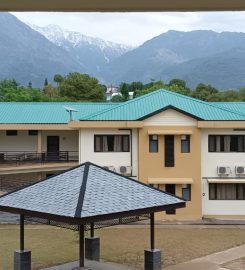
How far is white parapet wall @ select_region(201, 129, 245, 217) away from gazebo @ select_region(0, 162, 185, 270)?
9.28 meters

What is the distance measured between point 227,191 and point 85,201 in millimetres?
12023

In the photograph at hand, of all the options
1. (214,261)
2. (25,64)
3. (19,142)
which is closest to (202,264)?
(214,261)

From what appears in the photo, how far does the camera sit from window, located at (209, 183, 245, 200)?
21156 millimetres

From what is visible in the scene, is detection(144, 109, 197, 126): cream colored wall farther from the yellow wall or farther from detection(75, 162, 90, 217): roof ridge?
detection(75, 162, 90, 217): roof ridge

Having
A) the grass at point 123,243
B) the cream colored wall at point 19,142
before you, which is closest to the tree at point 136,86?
the cream colored wall at point 19,142

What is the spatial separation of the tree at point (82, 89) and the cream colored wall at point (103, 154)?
2919 centimetres

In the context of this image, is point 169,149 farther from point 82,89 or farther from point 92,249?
point 82,89

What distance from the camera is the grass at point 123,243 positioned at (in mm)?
14000

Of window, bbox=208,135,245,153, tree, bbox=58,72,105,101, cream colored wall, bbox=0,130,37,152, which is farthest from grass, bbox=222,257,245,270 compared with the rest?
tree, bbox=58,72,105,101

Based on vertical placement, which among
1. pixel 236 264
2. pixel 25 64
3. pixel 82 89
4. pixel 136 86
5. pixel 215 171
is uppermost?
pixel 25 64

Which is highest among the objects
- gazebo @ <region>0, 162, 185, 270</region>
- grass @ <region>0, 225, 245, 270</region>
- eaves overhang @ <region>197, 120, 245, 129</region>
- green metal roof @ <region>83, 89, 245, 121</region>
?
green metal roof @ <region>83, 89, 245, 121</region>

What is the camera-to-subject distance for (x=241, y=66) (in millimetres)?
177625

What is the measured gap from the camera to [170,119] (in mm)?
21078
